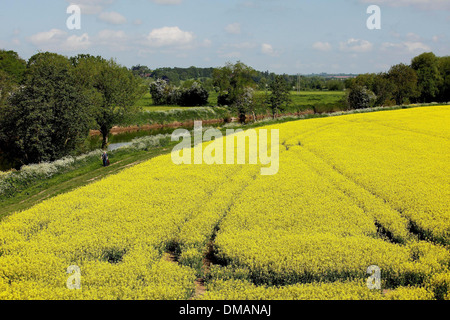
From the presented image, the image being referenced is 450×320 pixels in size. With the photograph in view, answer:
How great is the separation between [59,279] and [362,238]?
8.68 meters

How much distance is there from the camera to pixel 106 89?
3728 cm

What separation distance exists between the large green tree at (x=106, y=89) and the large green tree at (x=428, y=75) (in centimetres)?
5801

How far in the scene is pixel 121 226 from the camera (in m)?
11.6

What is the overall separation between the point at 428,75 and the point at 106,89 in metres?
65.6

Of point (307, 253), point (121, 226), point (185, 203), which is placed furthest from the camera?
point (185, 203)

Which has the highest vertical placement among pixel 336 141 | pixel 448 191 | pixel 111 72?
pixel 111 72

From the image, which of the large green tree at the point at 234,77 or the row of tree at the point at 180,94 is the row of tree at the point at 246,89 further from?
the row of tree at the point at 180,94

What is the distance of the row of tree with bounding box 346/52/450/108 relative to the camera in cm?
5928

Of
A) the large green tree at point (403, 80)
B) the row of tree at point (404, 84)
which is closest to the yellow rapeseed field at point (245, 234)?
the row of tree at point (404, 84)

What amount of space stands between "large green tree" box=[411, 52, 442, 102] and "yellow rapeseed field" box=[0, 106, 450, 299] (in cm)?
6003

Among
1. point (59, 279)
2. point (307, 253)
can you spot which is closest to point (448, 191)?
point (307, 253)

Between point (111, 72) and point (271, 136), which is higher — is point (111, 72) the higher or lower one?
the higher one

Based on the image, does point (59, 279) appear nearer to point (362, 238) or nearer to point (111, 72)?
point (362, 238)
